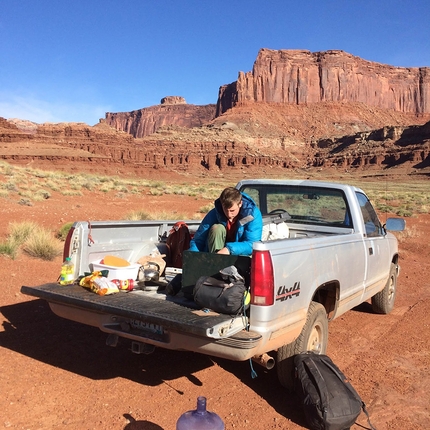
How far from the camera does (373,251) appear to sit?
532 cm

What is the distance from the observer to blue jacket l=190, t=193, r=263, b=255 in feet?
13.2

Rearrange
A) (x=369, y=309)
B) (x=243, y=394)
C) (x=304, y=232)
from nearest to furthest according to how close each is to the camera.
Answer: (x=243, y=394), (x=304, y=232), (x=369, y=309)

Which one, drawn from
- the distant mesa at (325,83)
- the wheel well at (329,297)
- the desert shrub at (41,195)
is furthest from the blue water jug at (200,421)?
the distant mesa at (325,83)

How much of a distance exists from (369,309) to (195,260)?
163 inches

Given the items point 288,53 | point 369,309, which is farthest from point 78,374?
point 288,53

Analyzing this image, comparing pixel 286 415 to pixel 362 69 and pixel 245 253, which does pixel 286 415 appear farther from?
pixel 362 69

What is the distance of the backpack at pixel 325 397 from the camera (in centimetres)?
320

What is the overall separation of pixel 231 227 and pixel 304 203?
1.56 m

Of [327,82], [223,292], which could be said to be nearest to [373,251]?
[223,292]

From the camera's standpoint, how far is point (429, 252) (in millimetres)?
12000

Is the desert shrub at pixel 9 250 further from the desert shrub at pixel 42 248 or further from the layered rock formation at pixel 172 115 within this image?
the layered rock formation at pixel 172 115

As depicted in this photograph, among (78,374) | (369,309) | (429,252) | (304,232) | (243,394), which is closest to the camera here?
(243,394)

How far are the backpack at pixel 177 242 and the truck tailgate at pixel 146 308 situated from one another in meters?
1.23

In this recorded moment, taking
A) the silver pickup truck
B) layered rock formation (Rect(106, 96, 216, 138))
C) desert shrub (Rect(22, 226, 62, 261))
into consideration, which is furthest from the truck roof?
layered rock formation (Rect(106, 96, 216, 138))
